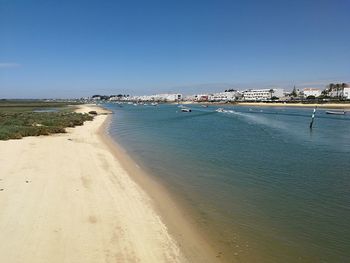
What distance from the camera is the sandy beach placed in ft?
30.1

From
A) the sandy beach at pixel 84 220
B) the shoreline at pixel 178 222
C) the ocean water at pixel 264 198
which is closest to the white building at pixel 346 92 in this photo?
the ocean water at pixel 264 198

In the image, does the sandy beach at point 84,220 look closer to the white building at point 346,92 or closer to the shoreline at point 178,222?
the shoreline at point 178,222

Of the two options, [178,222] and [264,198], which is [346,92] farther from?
[178,222]

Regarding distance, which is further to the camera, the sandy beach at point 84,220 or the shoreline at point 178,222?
the shoreline at point 178,222

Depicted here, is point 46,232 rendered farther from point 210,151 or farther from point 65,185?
point 210,151

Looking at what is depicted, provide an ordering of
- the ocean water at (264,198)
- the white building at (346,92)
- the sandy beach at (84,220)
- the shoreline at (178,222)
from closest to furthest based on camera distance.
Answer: the sandy beach at (84,220) → the shoreline at (178,222) → the ocean water at (264,198) → the white building at (346,92)

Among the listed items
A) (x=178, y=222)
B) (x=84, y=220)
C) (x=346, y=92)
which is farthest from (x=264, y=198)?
(x=346, y=92)

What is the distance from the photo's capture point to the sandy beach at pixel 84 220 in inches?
361

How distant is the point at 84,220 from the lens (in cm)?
1152

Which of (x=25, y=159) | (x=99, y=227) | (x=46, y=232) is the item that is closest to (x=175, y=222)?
(x=99, y=227)

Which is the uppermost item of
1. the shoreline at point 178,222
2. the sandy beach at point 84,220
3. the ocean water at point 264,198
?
the sandy beach at point 84,220

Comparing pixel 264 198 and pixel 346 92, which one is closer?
pixel 264 198

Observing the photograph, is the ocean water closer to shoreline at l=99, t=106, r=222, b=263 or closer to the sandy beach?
shoreline at l=99, t=106, r=222, b=263

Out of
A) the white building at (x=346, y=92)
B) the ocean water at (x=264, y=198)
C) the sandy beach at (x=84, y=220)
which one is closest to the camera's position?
the sandy beach at (x=84, y=220)
